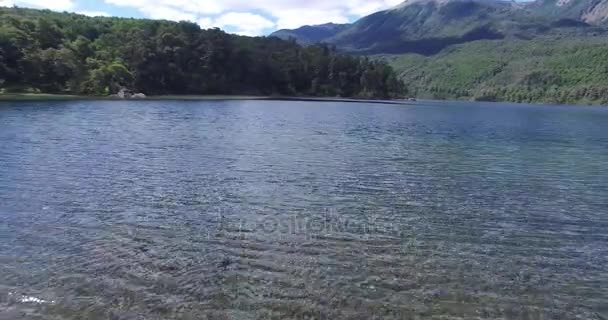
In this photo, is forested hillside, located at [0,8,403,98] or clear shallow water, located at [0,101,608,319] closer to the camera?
clear shallow water, located at [0,101,608,319]

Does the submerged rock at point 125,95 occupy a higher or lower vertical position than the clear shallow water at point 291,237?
lower

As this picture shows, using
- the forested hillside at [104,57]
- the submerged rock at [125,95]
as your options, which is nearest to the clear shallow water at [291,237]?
the forested hillside at [104,57]

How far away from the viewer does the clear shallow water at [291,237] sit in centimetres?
1273

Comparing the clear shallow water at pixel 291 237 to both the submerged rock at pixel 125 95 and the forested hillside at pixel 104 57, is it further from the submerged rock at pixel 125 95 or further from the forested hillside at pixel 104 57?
the submerged rock at pixel 125 95

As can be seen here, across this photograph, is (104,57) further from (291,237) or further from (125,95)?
(291,237)

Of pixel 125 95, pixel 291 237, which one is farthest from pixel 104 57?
pixel 291 237

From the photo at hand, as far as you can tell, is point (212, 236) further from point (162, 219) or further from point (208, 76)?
point (208, 76)

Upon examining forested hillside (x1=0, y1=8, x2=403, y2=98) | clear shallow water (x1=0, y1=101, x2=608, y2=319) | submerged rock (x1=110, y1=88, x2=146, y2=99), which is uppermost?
forested hillside (x1=0, y1=8, x2=403, y2=98)

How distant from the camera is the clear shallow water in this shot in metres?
12.7

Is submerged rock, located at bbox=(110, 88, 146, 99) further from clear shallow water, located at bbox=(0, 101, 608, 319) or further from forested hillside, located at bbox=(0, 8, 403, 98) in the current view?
clear shallow water, located at bbox=(0, 101, 608, 319)

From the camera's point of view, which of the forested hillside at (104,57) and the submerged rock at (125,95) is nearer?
the forested hillside at (104,57)

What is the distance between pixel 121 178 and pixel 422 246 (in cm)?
1656

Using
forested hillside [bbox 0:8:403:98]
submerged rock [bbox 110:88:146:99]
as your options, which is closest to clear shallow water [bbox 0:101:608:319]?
forested hillside [bbox 0:8:403:98]

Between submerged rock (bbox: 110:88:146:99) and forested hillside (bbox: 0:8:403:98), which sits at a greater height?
forested hillside (bbox: 0:8:403:98)
